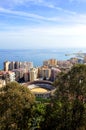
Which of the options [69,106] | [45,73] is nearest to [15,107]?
[69,106]

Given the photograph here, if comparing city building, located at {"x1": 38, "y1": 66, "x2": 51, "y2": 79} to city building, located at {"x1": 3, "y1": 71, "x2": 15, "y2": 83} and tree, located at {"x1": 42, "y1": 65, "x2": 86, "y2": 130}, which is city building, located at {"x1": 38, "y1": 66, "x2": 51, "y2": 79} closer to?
city building, located at {"x1": 3, "y1": 71, "x2": 15, "y2": 83}

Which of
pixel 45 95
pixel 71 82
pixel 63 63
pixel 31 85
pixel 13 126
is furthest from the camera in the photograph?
pixel 63 63

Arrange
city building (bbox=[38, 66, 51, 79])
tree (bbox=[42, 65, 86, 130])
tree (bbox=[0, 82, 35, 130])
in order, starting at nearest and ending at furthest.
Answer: tree (bbox=[0, 82, 35, 130]) < tree (bbox=[42, 65, 86, 130]) < city building (bbox=[38, 66, 51, 79])

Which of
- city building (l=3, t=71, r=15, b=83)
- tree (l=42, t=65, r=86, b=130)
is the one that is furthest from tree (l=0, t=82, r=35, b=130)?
city building (l=3, t=71, r=15, b=83)

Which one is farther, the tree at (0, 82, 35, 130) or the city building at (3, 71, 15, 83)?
the city building at (3, 71, 15, 83)

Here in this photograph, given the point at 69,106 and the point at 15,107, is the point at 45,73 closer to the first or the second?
the point at 69,106

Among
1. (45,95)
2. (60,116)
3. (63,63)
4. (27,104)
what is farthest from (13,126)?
(63,63)

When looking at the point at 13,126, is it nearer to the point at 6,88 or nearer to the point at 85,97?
the point at 6,88
